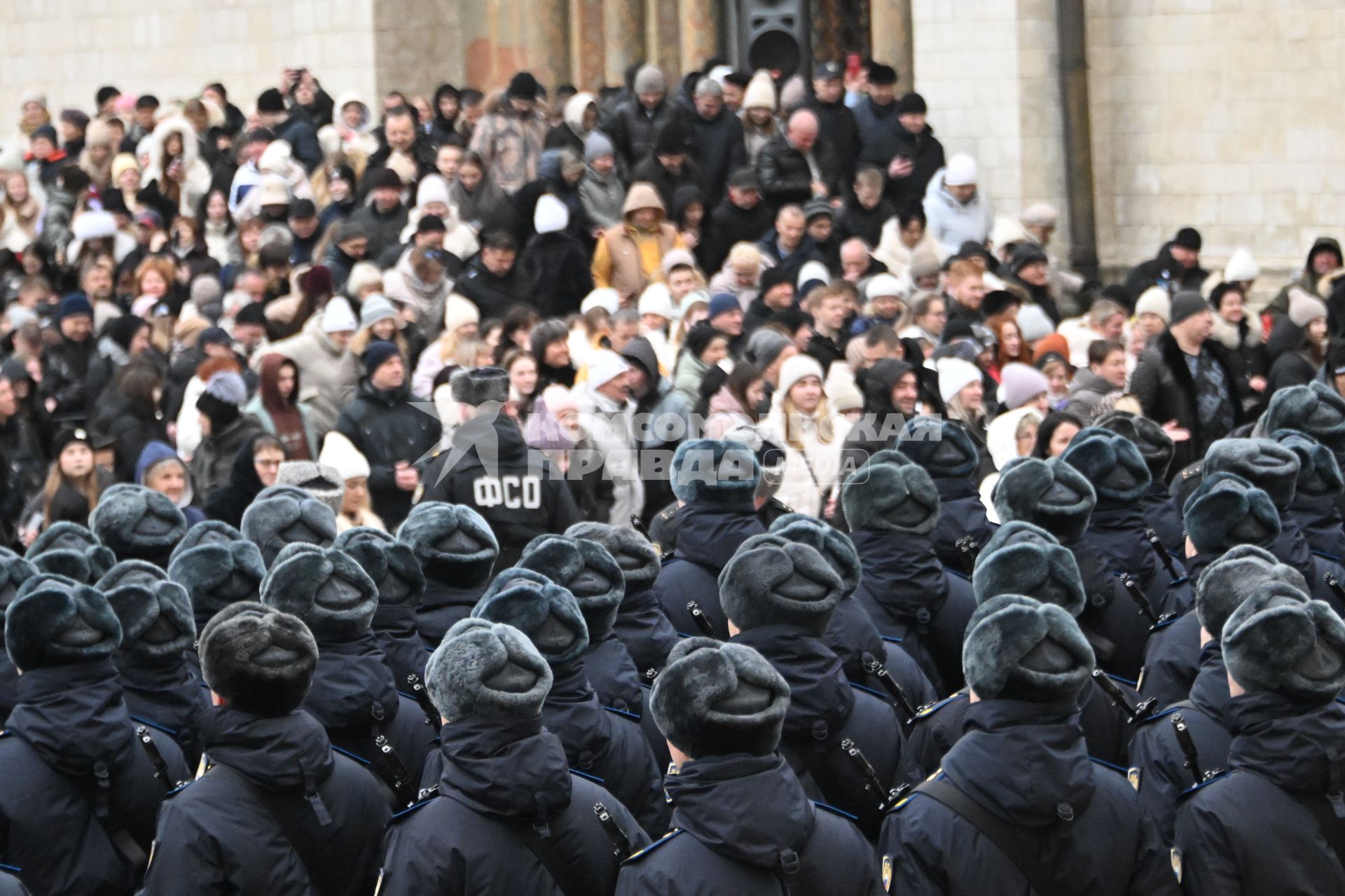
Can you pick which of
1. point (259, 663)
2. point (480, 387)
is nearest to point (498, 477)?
point (480, 387)

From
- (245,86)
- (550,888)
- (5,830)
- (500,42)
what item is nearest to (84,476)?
(5,830)

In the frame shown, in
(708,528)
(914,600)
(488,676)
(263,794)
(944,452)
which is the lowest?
(263,794)

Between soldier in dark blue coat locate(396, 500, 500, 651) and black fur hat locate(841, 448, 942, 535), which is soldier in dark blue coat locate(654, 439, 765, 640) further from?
soldier in dark blue coat locate(396, 500, 500, 651)

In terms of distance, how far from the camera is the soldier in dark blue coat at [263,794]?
16.5 ft

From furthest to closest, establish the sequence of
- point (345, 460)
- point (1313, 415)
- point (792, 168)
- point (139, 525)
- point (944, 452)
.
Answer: point (792, 168) < point (345, 460) < point (1313, 415) < point (944, 452) < point (139, 525)

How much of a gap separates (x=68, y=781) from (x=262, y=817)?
854 mm

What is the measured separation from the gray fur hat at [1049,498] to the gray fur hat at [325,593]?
2.36 meters

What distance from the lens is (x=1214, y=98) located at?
1709 cm

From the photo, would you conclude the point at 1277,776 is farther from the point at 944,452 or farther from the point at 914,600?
the point at 944,452

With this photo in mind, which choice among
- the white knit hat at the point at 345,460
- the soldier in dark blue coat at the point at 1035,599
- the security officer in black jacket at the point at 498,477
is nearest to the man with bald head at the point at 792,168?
the white knit hat at the point at 345,460

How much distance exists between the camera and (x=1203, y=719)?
570 centimetres

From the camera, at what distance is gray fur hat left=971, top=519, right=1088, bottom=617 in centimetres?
623

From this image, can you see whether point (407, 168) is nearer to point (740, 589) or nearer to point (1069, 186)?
point (1069, 186)

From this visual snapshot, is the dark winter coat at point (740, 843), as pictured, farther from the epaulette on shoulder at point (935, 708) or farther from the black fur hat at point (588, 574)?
the black fur hat at point (588, 574)
